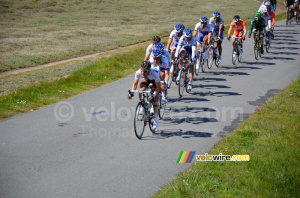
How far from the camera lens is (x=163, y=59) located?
11.3 m

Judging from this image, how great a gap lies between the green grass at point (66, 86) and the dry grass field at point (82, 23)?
290 inches

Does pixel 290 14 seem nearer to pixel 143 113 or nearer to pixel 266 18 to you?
pixel 266 18

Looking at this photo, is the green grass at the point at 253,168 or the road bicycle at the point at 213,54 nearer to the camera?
the green grass at the point at 253,168

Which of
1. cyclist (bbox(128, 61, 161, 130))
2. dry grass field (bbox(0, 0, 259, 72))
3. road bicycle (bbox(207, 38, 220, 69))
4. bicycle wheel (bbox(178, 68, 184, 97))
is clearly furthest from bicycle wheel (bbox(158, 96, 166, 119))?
dry grass field (bbox(0, 0, 259, 72))

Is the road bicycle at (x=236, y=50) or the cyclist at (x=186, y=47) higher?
the cyclist at (x=186, y=47)

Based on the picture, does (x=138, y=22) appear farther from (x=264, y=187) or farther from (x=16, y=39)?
(x=264, y=187)

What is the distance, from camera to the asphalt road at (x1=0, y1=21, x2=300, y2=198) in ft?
23.7

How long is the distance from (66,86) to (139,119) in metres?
6.81

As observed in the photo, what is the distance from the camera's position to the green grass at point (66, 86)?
41.7 feet

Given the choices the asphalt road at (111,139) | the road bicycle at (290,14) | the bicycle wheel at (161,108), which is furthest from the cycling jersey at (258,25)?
the road bicycle at (290,14)

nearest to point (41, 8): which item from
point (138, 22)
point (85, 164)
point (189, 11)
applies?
point (138, 22)

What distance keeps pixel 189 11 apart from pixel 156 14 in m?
5.52

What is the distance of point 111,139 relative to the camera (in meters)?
9.50

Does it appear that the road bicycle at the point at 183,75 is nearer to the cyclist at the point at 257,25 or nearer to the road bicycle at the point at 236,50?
the road bicycle at the point at 236,50
